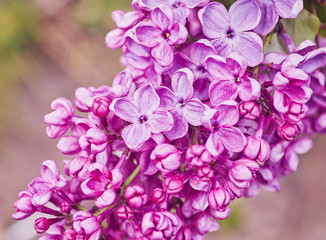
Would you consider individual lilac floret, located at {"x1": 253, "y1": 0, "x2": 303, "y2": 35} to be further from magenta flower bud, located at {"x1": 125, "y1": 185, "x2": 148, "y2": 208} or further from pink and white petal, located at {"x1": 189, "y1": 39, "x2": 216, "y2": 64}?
magenta flower bud, located at {"x1": 125, "y1": 185, "x2": 148, "y2": 208}

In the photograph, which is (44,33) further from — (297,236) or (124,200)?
(124,200)

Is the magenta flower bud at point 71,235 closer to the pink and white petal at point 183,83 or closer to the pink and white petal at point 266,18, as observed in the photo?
the pink and white petal at point 183,83

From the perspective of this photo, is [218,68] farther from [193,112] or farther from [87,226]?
[87,226]

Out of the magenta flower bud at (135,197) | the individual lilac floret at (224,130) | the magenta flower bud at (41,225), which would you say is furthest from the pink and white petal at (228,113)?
the magenta flower bud at (41,225)

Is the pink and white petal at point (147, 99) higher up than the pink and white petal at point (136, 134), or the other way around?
the pink and white petal at point (147, 99)

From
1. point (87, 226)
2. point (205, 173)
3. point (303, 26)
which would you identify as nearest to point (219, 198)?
point (205, 173)

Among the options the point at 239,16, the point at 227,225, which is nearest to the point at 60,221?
the point at 239,16
